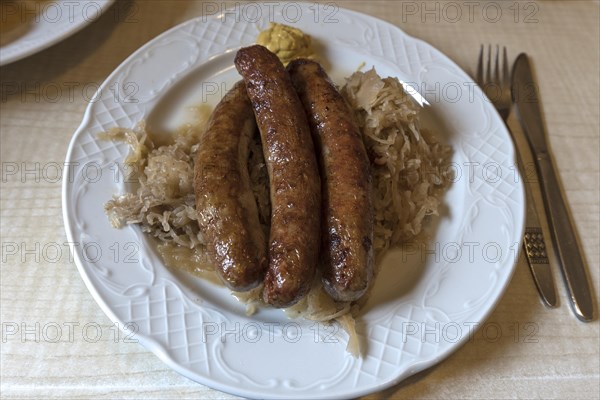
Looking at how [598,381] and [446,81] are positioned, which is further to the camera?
[446,81]

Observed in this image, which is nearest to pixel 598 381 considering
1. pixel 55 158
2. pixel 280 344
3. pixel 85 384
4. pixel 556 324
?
pixel 556 324

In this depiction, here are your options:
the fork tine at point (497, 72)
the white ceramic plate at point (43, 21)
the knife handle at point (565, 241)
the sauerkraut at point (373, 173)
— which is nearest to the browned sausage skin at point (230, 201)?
the sauerkraut at point (373, 173)

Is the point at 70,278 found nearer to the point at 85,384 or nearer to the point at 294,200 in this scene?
the point at 85,384

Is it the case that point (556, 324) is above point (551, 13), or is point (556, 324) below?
below

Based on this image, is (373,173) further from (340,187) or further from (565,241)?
(565,241)

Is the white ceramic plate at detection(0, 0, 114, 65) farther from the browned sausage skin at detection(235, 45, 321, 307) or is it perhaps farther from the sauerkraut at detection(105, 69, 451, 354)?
the browned sausage skin at detection(235, 45, 321, 307)

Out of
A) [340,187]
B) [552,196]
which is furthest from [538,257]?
[340,187]

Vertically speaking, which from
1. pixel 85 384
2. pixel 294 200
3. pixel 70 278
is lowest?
pixel 85 384

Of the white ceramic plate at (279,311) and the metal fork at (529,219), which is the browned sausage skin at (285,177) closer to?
the white ceramic plate at (279,311)
